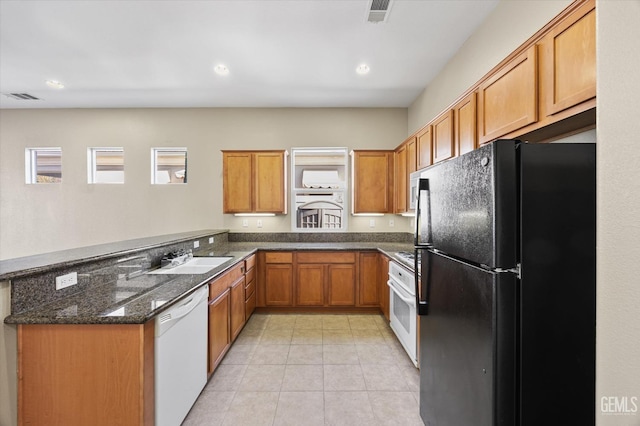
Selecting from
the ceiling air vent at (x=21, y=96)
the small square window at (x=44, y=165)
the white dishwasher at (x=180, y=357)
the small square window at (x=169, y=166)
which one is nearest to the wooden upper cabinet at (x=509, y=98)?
the white dishwasher at (x=180, y=357)

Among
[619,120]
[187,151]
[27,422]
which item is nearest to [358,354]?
[27,422]

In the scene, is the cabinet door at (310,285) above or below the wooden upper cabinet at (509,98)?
below

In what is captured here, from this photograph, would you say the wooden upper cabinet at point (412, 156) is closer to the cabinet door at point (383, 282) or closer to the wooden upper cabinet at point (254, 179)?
the cabinet door at point (383, 282)

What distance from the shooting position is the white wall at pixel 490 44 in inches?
72.4

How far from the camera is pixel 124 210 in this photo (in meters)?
4.48

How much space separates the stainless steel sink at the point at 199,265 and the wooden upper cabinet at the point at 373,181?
2111 millimetres

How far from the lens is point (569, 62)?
4.25 ft

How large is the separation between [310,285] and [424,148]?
2269mm

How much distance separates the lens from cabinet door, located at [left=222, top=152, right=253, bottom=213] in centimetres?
405

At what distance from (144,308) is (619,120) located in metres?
1.97

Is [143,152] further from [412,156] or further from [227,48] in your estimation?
[412,156]

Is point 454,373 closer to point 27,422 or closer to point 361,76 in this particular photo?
point 27,422

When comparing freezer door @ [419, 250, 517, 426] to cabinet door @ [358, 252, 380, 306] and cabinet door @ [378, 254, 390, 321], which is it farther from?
cabinet door @ [358, 252, 380, 306]

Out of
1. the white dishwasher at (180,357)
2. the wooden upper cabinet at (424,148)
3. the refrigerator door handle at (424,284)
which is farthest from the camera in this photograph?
the wooden upper cabinet at (424,148)
